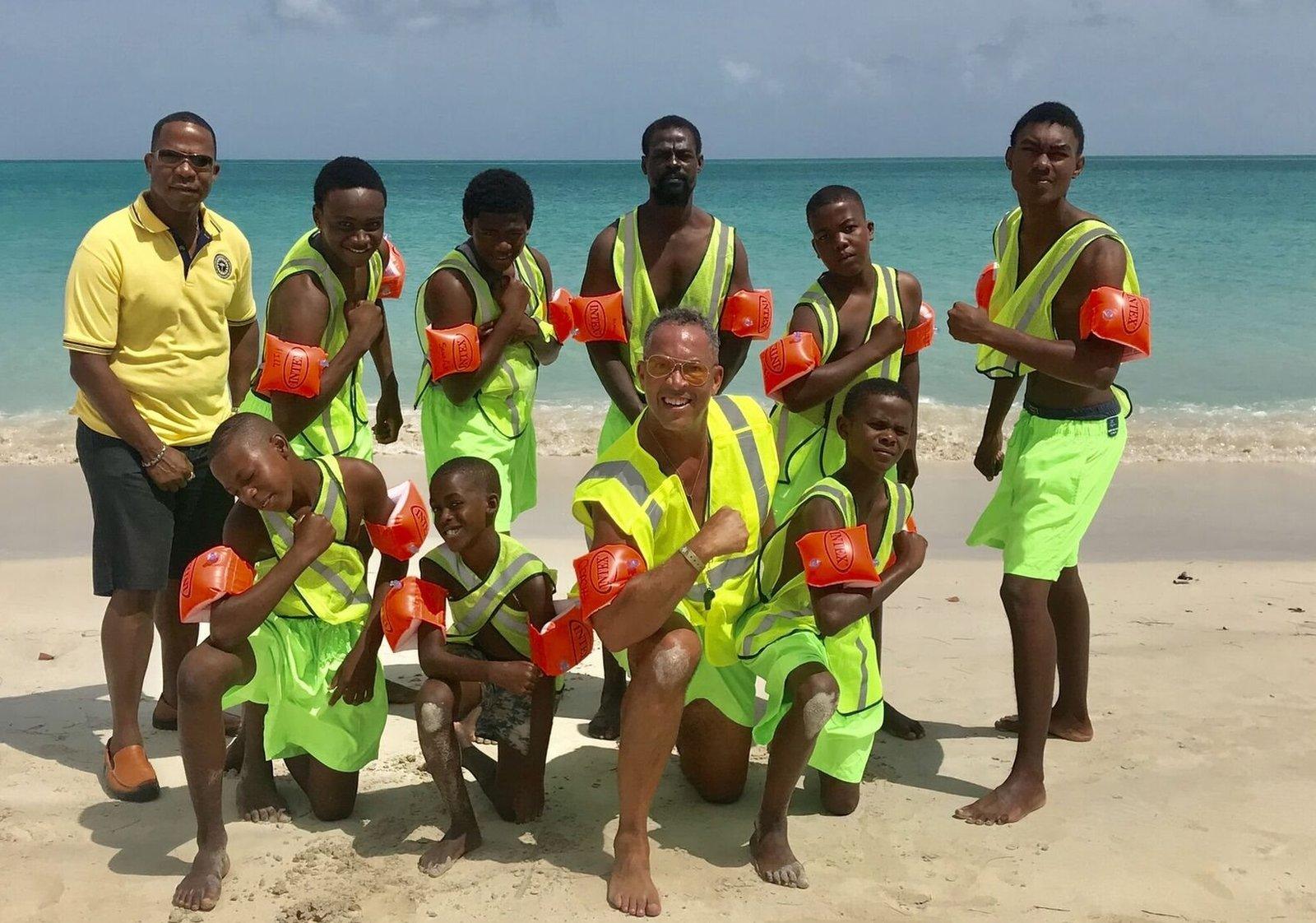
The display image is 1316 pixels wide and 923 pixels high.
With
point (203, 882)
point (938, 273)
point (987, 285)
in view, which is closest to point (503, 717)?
point (203, 882)

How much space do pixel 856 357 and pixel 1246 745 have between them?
220 cm

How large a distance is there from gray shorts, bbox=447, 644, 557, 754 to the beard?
2099 mm

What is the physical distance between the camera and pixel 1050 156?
4641mm

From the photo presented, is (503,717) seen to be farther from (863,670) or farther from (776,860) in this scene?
(863,670)

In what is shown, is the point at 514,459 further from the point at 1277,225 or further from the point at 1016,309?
the point at 1277,225

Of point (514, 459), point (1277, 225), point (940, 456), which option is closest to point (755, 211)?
point (1277, 225)

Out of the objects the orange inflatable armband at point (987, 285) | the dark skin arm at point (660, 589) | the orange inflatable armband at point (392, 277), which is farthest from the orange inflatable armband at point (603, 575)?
the orange inflatable armband at point (987, 285)

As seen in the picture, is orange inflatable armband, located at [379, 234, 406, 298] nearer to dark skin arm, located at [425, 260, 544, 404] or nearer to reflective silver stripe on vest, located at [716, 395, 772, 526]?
dark skin arm, located at [425, 260, 544, 404]

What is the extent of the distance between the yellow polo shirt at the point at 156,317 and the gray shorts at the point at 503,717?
152cm

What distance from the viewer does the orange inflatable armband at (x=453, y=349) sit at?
16.8ft

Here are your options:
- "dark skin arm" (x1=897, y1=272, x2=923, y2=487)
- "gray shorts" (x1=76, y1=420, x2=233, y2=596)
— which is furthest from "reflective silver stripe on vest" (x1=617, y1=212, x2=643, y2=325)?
"gray shorts" (x1=76, y1=420, x2=233, y2=596)

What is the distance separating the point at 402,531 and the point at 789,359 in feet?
5.04

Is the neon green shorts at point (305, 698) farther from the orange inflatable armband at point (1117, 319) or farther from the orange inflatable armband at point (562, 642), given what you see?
the orange inflatable armband at point (1117, 319)

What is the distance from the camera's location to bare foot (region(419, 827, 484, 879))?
3953 mm
